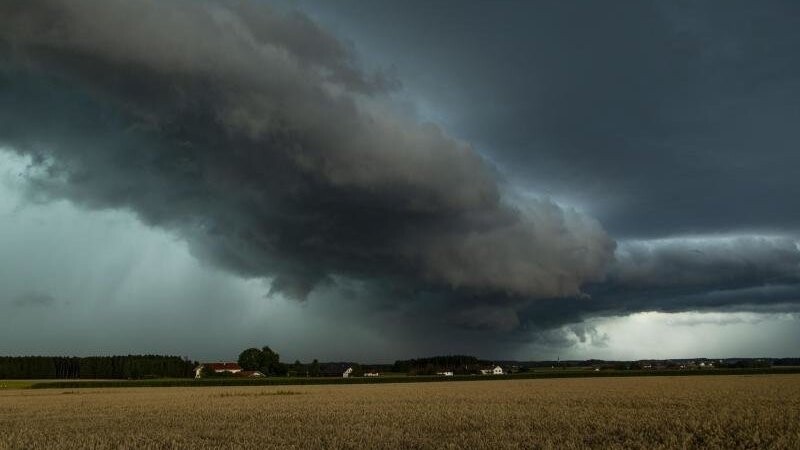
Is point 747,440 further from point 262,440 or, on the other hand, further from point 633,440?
point 262,440

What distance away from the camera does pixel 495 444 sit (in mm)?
21984

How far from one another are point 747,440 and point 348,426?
1573 cm

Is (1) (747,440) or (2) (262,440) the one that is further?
(2) (262,440)

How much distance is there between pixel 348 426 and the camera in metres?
29.4

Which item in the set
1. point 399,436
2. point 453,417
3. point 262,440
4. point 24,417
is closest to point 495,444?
point 399,436

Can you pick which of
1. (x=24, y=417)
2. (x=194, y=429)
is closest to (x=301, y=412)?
(x=194, y=429)

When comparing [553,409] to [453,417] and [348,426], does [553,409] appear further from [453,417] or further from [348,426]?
[348,426]

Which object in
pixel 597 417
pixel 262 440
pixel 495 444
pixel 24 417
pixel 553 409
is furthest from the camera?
pixel 24 417

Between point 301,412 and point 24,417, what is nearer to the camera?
point 301,412

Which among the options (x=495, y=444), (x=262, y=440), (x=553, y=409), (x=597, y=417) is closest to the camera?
(x=495, y=444)

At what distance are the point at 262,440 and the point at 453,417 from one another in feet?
39.0

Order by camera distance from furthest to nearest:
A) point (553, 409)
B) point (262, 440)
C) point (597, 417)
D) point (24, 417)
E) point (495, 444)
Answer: point (24, 417)
point (553, 409)
point (597, 417)
point (262, 440)
point (495, 444)

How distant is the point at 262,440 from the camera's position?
2430 cm

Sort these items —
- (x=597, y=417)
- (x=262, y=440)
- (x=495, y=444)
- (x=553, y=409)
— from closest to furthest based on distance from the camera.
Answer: (x=495, y=444), (x=262, y=440), (x=597, y=417), (x=553, y=409)
